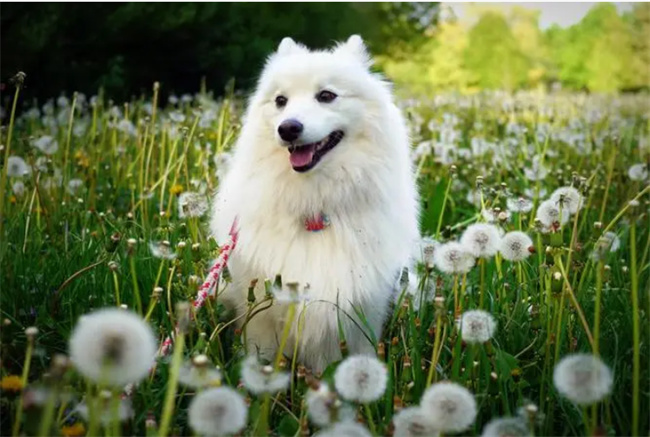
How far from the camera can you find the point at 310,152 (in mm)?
2934

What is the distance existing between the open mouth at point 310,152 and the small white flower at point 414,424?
1511 millimetres

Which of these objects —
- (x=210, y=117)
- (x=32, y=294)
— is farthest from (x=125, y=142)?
(x=32, y=294)

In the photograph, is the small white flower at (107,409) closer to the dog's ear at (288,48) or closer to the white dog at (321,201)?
the white dog at (321,201)

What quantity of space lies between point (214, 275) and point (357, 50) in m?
1.42

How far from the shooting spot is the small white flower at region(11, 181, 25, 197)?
4.09 m

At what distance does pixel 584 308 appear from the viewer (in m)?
2.82

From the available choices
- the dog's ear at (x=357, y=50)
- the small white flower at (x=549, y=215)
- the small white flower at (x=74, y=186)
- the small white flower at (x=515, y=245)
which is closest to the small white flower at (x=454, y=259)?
the small white flower at (x=515, y=245)

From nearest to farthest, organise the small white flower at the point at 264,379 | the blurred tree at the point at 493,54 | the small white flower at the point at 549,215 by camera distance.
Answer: the small white flower at the point at 264,379 < the small white flower at the point at 549,215 < the blurred tree at the point at 493,54

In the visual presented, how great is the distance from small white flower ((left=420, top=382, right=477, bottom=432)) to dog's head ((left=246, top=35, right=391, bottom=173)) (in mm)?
1590

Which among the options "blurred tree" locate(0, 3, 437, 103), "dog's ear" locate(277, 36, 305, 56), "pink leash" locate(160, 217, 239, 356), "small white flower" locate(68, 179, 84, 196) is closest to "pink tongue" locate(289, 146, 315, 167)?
"pink leash" locate(160, 217, 239, 356)

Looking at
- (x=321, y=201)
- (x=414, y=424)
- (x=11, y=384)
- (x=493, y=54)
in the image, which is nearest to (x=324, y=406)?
(x=414, y=424)

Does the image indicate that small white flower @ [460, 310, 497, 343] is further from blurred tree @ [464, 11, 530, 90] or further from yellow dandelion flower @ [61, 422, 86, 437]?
blurred tree @ [464, 11, 530, 90]

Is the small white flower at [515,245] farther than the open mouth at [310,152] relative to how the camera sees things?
No

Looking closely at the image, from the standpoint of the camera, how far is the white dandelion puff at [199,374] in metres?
1.35
